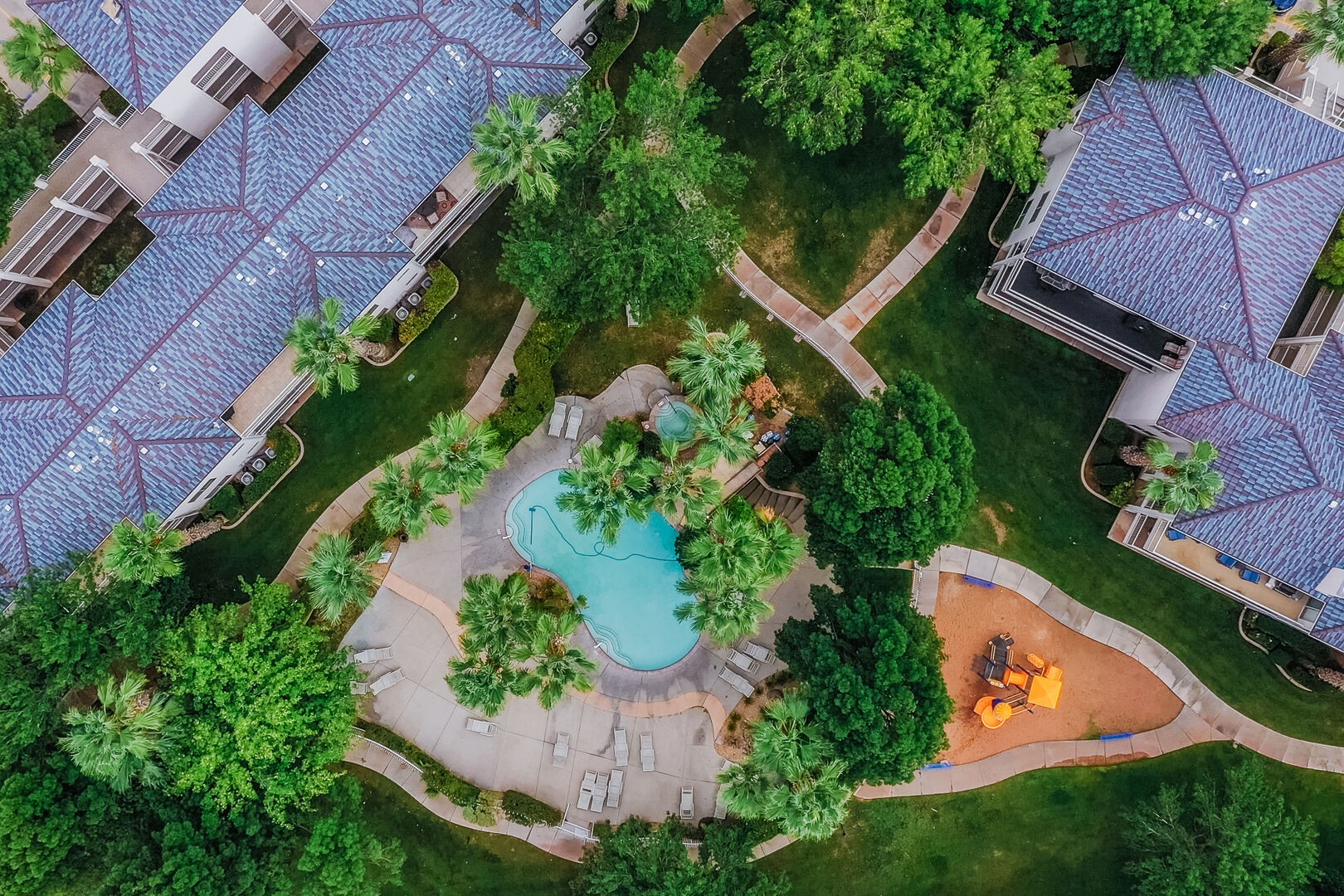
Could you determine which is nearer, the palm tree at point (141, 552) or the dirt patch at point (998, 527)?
the palm tree at point (141, 552)

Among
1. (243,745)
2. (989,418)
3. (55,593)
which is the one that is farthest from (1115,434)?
(55,593)

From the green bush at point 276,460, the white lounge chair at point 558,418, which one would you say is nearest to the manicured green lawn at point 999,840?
the white lounge chair at point 558,418

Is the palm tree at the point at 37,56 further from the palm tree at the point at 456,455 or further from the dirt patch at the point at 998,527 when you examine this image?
the dirt patch at the point at 998,527

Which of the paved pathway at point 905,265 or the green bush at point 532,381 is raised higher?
the paved pathway at point 905,265

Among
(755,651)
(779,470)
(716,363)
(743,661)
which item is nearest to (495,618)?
(743,661)

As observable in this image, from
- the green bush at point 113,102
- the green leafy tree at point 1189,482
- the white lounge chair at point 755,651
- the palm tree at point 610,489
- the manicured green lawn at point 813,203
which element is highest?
the manicured green lawn at point 813,203

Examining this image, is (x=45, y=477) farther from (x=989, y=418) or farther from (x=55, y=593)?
(x=989, y=418)

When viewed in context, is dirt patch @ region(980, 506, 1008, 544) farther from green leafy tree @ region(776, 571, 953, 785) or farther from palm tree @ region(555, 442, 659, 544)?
palm tree @ region(555, 442, 659, 544)

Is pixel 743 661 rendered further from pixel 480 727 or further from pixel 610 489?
pixel 480 727
